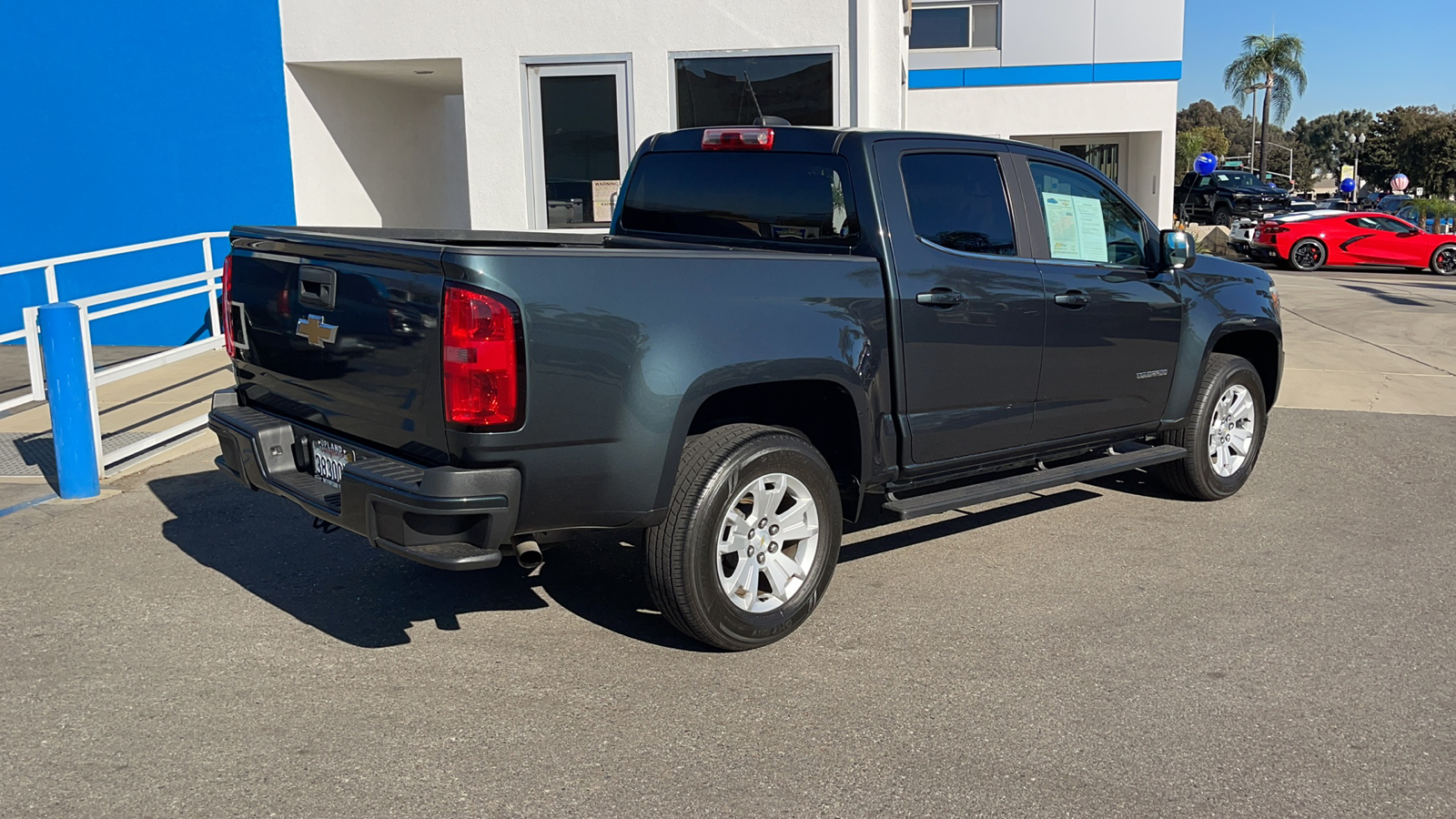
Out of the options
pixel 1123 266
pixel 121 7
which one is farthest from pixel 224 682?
pixel 121 7

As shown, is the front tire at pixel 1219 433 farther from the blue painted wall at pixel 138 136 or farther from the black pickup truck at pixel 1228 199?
the black pickup truck at pixel 1228 199

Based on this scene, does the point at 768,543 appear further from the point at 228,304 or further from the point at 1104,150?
the point at 1104,150

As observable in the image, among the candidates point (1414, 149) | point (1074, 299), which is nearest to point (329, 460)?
point (1074, 299)

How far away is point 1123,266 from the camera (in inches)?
231

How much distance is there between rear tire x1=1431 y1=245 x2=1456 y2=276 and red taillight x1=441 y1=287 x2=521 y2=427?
27255 millimetres

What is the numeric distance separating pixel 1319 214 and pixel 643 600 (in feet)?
84.4

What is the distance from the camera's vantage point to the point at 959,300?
4973 mm

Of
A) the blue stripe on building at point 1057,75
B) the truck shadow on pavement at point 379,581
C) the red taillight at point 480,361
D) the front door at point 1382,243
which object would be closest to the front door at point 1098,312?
the truck shadow on pavement at point 379,581

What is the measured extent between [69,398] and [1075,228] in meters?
5.33

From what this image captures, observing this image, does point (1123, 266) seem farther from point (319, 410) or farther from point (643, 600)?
point (319, 410)

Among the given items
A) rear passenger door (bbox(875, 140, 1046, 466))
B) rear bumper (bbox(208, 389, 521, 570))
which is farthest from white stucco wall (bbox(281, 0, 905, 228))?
rear bumper (bbox(208, 389, 521, 570))

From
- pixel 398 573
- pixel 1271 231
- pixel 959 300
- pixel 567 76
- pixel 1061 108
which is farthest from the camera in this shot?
pixel 1271 231

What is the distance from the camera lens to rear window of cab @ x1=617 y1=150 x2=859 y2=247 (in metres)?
4.95

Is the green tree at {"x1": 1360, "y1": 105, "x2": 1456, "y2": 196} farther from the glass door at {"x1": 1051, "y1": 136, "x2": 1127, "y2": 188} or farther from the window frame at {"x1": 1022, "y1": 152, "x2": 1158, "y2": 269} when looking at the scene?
the window frame at {"x1": 1022, "y1": 152, "x2": 1158, "y2": 269}
